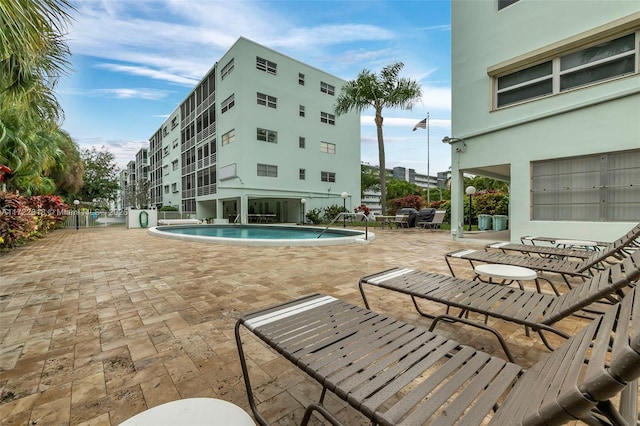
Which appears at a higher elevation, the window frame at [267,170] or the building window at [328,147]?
the building window at [328,147]

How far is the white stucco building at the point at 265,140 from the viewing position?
66.8ft

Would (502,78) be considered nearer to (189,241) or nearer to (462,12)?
(462,12)

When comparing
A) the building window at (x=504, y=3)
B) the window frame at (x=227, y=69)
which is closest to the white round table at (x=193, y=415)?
the building window at (x=504, y=3)

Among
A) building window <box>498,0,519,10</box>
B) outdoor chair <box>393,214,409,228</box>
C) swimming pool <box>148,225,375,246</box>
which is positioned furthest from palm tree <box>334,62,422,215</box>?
building window <box>498,0,519,10</box>

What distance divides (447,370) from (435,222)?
14002 millimetres

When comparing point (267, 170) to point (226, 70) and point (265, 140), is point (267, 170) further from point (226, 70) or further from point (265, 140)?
point (226, 70)

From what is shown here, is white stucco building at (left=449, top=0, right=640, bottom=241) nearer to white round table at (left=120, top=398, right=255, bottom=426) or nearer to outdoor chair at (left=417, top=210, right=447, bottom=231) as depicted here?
outdoor chair at (left=417, top=210, right=447, bottom=231)

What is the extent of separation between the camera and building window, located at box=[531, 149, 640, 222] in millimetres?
6527

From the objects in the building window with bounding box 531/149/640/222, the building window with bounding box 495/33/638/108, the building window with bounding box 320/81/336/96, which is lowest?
the building window with bounding box 531/149/640/222

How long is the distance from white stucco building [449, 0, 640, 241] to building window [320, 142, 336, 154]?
15669 millimetres

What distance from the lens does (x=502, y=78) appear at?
342 inches

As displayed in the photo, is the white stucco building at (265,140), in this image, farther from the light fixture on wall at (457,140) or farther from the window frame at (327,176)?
the light fixture on wall at (457,140)

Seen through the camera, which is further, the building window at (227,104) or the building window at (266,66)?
the building window at (227,104)

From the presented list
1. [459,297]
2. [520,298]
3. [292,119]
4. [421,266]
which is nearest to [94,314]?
[459,297]
